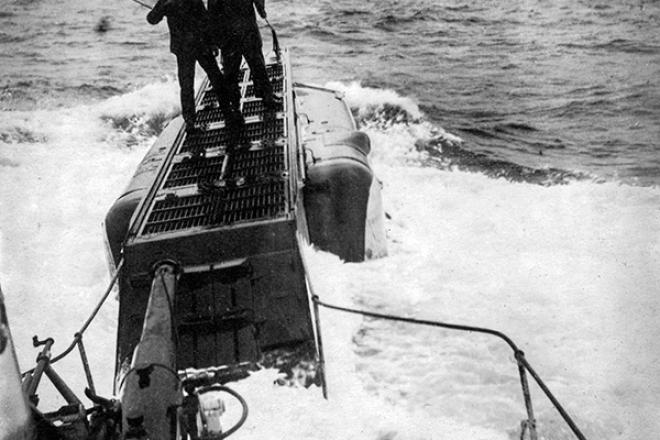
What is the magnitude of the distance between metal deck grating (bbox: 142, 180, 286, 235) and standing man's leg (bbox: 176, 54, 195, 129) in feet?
6.09

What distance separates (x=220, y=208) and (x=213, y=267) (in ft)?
2.51

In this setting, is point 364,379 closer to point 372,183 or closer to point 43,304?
point 372,183

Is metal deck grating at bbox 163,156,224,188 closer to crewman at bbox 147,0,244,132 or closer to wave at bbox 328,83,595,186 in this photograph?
crewman at bbox 147,0,244,132

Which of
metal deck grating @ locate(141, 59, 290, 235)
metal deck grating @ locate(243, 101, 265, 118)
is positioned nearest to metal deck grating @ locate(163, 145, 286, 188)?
metal deck grating @ locate(141, 59, 290, 235)

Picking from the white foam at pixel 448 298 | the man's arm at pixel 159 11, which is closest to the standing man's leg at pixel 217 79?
the man's arm at pixel 159 11

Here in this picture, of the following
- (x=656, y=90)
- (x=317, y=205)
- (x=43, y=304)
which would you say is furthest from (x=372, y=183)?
(x=656, y=90)

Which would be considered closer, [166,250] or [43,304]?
[166,250]

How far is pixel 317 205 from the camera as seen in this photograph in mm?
6406

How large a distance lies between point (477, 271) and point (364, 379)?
2.52 meters

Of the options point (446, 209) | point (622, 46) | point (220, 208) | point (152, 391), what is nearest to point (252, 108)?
point (220, 208)

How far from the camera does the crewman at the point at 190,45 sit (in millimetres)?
6727

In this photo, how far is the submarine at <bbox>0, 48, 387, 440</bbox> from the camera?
116 inches

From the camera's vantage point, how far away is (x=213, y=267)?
5.01 metres

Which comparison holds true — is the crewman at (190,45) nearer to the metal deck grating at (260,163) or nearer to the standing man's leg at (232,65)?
the standing man's leg at (232,65)
